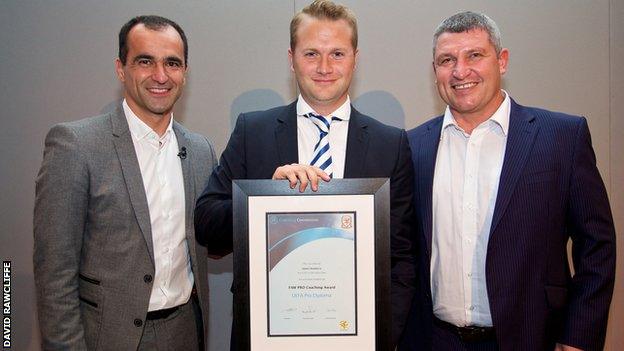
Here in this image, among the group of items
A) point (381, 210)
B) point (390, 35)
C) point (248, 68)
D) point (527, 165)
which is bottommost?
point (381, 210)

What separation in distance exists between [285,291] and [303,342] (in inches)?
7.0

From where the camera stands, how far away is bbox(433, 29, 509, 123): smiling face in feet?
7.52

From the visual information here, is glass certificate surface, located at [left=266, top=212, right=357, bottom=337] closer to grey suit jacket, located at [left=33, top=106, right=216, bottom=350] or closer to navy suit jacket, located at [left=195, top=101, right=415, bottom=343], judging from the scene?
navy suit jacket, located at [left=195, top=101, right=415, bottom=343]

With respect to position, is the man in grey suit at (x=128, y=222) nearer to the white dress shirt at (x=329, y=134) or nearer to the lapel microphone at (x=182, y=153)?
the lapel microphone at (x=182, y=153)

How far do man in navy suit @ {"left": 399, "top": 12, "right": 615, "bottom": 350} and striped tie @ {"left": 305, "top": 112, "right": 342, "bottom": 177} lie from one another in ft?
1.70

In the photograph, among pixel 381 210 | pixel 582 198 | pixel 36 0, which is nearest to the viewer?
pixel 381 210

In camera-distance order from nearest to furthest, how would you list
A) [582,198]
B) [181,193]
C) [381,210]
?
[381,210] → [582,198] → [181,193]

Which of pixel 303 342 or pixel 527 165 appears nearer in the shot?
pixel 303 342

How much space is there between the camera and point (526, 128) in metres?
2.24

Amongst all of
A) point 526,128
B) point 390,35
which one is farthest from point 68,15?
point 526,128

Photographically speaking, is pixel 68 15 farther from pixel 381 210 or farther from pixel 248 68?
pixel 381 210

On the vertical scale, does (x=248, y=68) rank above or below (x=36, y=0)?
below

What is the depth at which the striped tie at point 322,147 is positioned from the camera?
2.02m

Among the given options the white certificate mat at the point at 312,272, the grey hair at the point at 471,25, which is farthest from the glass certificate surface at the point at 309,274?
the grey hair at the point at 471,25
